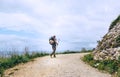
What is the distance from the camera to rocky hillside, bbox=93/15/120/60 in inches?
1266

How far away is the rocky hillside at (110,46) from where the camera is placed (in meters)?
32.2

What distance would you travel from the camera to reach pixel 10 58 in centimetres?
3394

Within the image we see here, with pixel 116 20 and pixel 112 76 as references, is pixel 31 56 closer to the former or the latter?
pixel 116 20

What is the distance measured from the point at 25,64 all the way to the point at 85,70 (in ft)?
17.9

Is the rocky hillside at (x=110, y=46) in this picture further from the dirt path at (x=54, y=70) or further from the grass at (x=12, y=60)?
the grass at (x=12, y=60)

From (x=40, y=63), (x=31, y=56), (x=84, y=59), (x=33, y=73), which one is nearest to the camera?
(x=33, y=73)

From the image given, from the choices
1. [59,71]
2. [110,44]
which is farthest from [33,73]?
[110,44]

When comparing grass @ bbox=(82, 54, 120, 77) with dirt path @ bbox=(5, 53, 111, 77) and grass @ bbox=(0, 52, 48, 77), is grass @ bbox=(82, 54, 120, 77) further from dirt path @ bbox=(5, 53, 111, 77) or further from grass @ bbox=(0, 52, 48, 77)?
grass @ bbox=(0, 52, 48, 77)

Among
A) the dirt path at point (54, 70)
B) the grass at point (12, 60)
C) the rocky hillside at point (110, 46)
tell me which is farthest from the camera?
the rocky hillside at point (110, 46)

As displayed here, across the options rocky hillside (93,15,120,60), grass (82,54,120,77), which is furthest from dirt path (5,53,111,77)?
rocky hillside (93,15,120,60)

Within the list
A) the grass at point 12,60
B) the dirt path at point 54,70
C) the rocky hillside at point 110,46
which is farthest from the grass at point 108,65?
the grass at point 12,60

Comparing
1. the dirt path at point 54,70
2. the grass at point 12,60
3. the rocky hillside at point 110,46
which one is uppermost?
the rocky hillside at point 110,46

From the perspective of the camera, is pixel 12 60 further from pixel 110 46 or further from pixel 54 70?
pixel 110 46

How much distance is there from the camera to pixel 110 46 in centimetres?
3384
